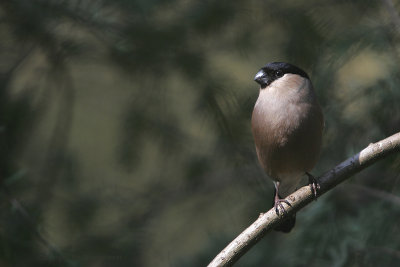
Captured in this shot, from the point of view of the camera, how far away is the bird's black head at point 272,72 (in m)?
3.08

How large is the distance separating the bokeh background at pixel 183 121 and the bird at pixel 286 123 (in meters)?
0.08

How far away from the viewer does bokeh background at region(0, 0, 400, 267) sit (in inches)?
106

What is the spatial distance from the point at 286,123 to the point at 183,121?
84 cm

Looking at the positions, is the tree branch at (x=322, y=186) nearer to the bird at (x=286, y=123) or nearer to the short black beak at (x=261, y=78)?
the bird at (x=286, y=123)

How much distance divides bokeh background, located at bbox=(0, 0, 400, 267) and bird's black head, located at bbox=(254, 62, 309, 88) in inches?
2.2

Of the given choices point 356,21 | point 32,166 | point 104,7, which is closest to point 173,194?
point 32,166

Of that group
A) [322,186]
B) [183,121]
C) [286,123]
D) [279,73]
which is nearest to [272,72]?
[279,73]

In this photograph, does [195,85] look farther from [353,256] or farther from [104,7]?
[353,256]

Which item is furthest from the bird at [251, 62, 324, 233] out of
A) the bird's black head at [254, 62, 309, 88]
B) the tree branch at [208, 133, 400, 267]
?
the tree branch at [208, 133, 400, 267]

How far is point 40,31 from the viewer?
3.10 metres

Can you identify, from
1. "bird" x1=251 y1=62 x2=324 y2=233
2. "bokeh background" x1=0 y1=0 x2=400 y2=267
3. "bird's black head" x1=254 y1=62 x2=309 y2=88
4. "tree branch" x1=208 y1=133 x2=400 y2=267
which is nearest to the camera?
"tree branch" x1=208 y1=133 x2=400 y2=267

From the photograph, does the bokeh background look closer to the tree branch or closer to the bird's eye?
the bird's eye

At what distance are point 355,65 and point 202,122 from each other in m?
0.87

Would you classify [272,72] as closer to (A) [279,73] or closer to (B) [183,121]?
(A) [279,73]
